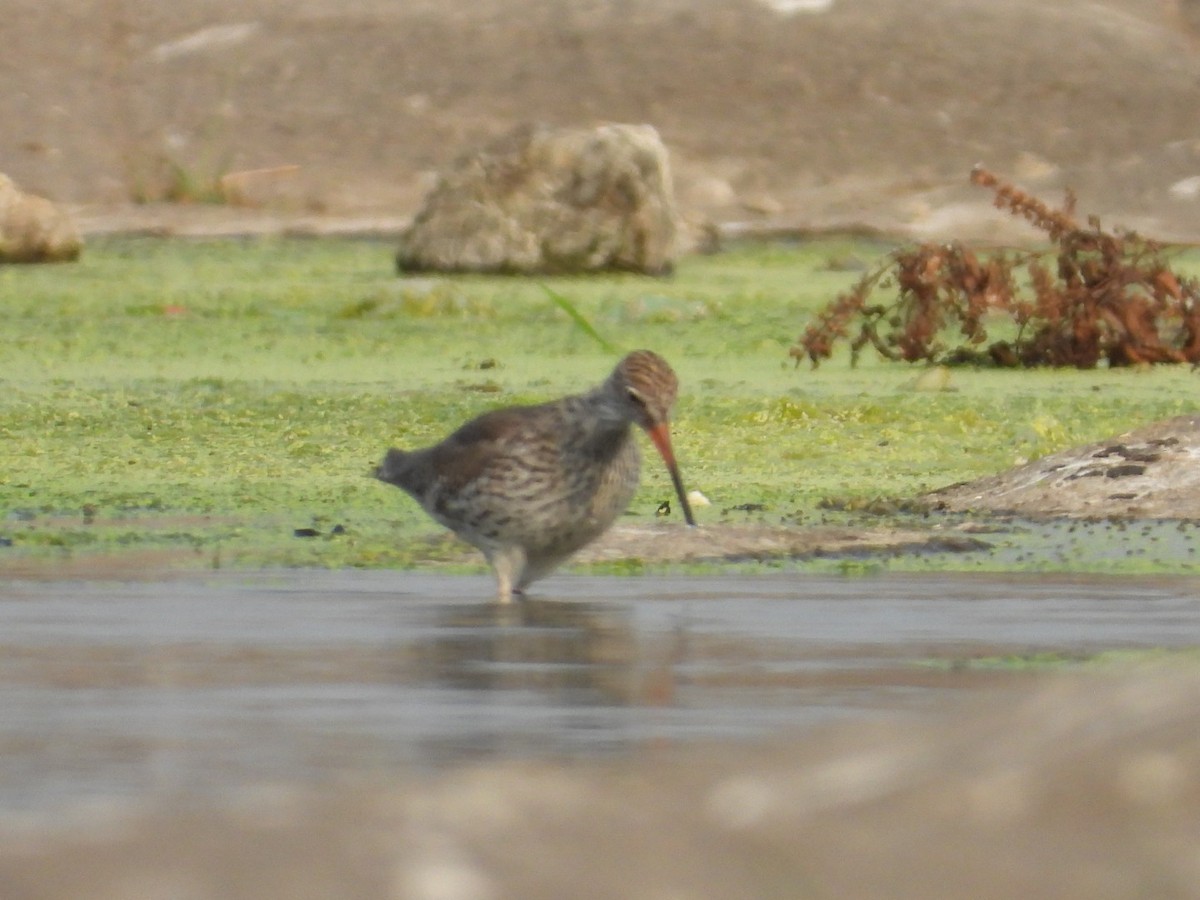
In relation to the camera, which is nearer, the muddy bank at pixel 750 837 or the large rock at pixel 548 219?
the muddy bank at pixel 750 837

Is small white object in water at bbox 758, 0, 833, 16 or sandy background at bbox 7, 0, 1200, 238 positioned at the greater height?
small white object in water at bbox 758, 0, 833, 16

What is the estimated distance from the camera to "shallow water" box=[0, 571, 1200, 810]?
3914mm

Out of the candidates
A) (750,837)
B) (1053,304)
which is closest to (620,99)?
(1053,304)

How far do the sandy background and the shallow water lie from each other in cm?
1742

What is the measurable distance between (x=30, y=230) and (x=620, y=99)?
730 cm

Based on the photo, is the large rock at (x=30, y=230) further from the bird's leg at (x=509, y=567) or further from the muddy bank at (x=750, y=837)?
the muddy bank at (x=750, y=837)

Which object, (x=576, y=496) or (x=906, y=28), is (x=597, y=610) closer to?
(x=576, y=496)

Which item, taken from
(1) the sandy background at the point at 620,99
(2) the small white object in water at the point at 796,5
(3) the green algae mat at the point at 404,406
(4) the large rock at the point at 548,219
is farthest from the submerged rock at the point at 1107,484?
(2) the small white object in water at the point at 796,5

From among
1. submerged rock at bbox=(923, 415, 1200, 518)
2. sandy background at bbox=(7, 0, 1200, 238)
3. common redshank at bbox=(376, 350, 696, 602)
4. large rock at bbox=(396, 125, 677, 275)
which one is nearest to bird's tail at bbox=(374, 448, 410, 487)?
common redshank at bbox=(376, 350, 696, 602)

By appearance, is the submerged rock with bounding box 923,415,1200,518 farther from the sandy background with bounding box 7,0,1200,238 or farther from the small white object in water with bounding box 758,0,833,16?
the small white object in water with bounding box 758,0,833,16

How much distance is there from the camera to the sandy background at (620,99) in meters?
24.6

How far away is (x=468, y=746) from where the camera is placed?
393 cm

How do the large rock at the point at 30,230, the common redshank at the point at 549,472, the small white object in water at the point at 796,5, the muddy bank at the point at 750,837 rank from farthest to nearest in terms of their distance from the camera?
the small white object in water at the point at 796,5 → the large rock at the point at 30,230 → the common redshank at the point at 549,472 → the muddy bank at the point at 750,837

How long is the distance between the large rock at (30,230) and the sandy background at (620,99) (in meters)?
3.12
